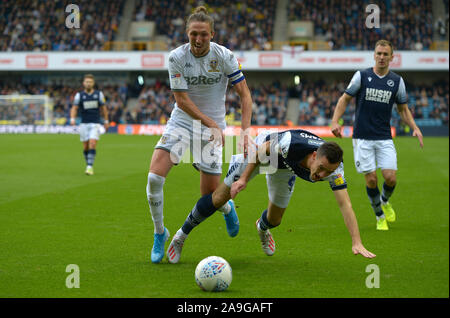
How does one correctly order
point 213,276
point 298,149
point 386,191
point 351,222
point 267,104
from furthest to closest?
point 267,104, point 386,191, point 298,149, point 351,222, point 213,276

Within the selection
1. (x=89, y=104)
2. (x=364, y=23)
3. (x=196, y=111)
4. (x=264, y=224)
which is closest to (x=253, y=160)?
(x=196, y=111)

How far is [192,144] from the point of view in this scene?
20.8ft

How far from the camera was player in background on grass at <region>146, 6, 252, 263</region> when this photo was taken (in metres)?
6.05

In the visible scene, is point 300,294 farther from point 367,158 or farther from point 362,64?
point 362,64

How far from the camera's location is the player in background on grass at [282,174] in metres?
5.08

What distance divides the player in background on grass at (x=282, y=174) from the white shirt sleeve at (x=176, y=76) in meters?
0.90

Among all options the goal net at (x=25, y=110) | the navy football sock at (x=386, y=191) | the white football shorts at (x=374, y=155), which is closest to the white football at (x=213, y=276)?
the white football shorts at (x=374, y=155)

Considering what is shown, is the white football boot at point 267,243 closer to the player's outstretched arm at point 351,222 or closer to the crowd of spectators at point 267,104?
the player's outstretched arm at point 351,222

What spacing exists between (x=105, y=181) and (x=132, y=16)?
3469 centimetres

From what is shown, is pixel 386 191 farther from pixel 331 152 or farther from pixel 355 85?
pixel 331 152

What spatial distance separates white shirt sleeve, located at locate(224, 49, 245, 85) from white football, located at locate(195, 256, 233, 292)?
205 cm

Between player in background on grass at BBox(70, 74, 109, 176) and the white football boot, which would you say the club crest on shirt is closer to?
the white football boot

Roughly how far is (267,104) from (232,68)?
35588 mm

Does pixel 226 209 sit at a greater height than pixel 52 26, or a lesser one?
lesser
